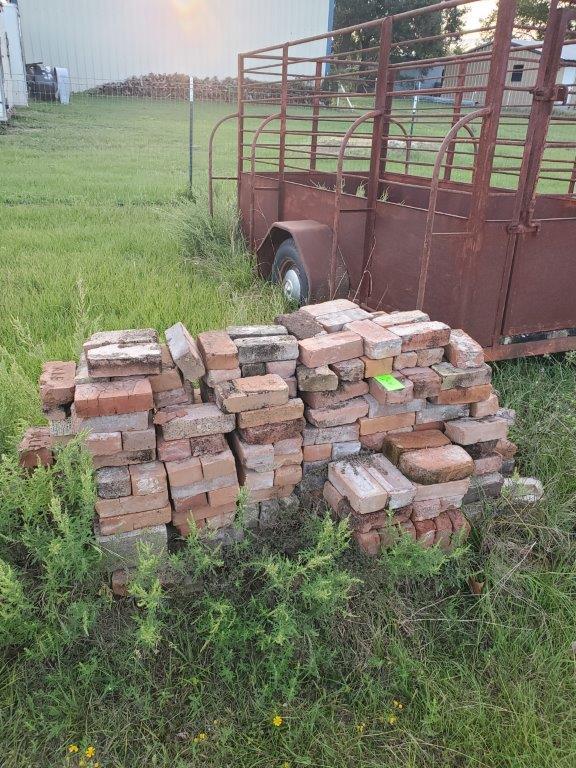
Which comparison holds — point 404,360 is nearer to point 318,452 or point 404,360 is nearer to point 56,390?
point 318,452

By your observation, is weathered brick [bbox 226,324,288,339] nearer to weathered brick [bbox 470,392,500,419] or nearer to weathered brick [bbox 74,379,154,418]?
weathered brick [bbox 74,379,154,418]

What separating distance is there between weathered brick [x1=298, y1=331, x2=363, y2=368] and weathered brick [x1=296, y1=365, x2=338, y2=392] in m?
0.03

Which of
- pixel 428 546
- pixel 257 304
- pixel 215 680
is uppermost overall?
pixel 257 304

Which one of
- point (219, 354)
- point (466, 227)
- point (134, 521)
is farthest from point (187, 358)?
point (466, 227)

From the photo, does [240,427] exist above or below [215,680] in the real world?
above

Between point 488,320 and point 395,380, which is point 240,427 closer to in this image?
point 395,380

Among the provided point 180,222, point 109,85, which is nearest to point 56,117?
point 109,85

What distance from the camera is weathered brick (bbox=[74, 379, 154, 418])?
96.7 inches

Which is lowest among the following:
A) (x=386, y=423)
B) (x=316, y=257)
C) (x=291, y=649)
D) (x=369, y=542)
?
(x=291, y=649)

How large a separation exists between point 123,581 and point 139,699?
502 mm

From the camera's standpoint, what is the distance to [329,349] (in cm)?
282

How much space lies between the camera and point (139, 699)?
2.26 m

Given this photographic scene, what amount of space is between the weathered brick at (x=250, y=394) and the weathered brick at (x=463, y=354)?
3.03 feet

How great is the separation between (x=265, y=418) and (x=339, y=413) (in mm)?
384
